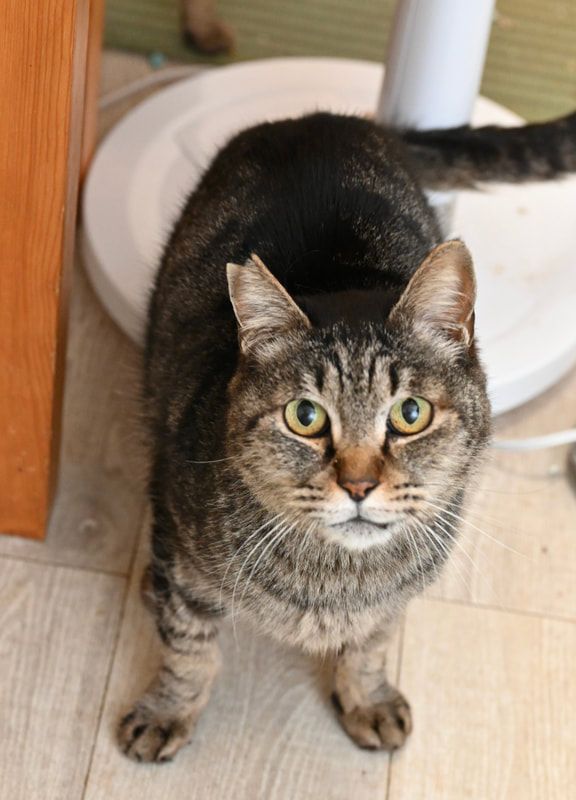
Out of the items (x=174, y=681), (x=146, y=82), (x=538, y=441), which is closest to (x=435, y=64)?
(x=538, y=441)

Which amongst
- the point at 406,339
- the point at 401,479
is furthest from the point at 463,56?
the point at 401,479

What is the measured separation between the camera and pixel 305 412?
113cm

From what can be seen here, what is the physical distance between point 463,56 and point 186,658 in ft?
3.22

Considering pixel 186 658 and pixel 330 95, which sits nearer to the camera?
pixel 186 658

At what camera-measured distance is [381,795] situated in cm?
142

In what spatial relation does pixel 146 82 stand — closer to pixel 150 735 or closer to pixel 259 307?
pixel 259 307

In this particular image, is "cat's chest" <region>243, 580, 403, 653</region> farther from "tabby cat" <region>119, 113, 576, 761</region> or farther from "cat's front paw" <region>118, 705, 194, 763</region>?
"cat's front paw" <region>118, 705, 194, 763</region>

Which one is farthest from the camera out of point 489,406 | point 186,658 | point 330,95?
point 330,95

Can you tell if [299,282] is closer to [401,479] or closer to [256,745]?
[401,479]

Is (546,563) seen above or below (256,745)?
above

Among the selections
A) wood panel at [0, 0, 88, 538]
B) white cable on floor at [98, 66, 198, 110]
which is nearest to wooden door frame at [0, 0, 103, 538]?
wood panel at [0, 0, 88, 538]

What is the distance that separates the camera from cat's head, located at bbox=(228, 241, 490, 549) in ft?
3.63

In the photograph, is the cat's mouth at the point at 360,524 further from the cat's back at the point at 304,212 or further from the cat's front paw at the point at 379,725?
the cat's front paw at the point at 379,725

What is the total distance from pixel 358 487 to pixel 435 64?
871 mm
